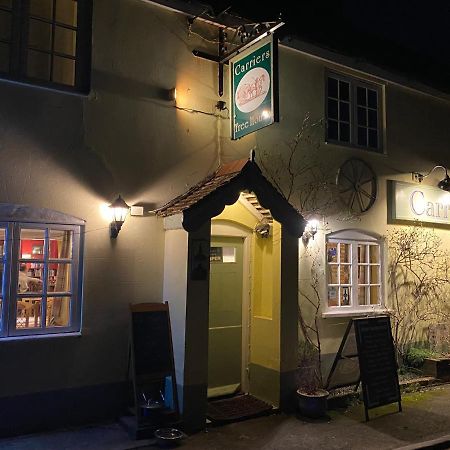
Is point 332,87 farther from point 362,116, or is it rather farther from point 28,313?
point 28,313

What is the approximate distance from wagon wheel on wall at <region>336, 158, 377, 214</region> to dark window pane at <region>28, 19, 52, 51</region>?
574cm

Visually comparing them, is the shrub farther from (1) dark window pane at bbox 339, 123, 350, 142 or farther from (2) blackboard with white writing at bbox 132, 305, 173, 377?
(2) blackboard with white writing at bbox 132, 305, 173, 377

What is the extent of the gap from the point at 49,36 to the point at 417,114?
8087mm

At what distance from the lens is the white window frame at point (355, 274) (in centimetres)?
931

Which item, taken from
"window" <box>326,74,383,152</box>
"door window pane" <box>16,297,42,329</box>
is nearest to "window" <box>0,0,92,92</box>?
"door window pane" <box>16,297,42,329</box>

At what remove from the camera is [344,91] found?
10.0 metres

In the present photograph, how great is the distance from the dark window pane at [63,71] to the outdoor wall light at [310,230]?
4.78 metres

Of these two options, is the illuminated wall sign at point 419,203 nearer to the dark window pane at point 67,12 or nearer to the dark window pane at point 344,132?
the dark window pane at point 344,132

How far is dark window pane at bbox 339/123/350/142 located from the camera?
9.87 m

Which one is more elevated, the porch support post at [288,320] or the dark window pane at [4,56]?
the dark window pane at [4,56]

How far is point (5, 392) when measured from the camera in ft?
20.3

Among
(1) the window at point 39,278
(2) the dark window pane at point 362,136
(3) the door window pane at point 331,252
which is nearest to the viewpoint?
(1) the window at point 39,278

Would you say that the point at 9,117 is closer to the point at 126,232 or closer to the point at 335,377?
the point at 126,232

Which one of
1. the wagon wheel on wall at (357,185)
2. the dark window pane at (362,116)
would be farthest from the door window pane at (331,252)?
the dark window pane at (362,116)
